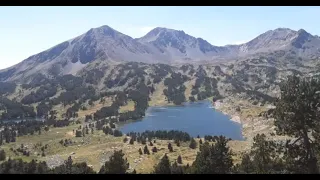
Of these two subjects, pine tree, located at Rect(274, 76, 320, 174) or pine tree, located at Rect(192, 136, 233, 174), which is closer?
pine tree, located at Rect(274, 76, 320, 174)

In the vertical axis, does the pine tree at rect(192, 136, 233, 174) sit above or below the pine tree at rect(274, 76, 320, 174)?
below

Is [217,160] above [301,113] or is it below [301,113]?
below

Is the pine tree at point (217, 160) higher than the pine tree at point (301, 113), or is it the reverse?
the pine tree at point (301, 113)

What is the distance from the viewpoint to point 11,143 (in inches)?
6801

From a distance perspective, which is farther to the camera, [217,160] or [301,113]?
[217,160]

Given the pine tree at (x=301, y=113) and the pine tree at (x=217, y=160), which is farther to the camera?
the pine tree at (x=217, y=160)
